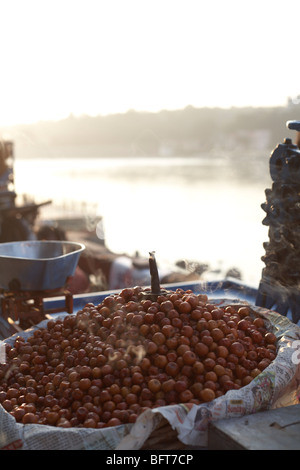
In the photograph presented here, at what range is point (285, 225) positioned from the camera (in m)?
3.37

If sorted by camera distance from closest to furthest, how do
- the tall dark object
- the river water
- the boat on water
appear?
1. the tall dark object
2. the boat on water
3. the river water

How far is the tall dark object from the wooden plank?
1269 mm

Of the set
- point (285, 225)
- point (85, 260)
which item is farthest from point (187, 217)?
point (285, 225)

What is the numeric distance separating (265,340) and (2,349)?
1.63 metres

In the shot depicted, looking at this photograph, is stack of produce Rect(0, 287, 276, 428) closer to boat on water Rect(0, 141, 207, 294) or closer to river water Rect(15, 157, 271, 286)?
boat on water Rect(0, 141, 207, 294)

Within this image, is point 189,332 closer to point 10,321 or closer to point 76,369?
point 76,369

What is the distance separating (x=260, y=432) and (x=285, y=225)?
1.69 meters

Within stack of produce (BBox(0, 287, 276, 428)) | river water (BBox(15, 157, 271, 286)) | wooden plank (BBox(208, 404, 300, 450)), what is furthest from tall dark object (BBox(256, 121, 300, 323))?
river water (BBox(15, 157, 271, 286))

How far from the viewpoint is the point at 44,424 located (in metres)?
2.26

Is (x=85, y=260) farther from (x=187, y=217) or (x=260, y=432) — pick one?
(x=187, y=217)

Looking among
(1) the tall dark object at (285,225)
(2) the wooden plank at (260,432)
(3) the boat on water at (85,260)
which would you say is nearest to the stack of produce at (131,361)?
(2) the wooden plank at (260,432)

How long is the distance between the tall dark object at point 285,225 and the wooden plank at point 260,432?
1.27 meters

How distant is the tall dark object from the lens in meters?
3.31

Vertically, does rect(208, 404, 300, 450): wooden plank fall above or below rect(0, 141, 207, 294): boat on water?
above
